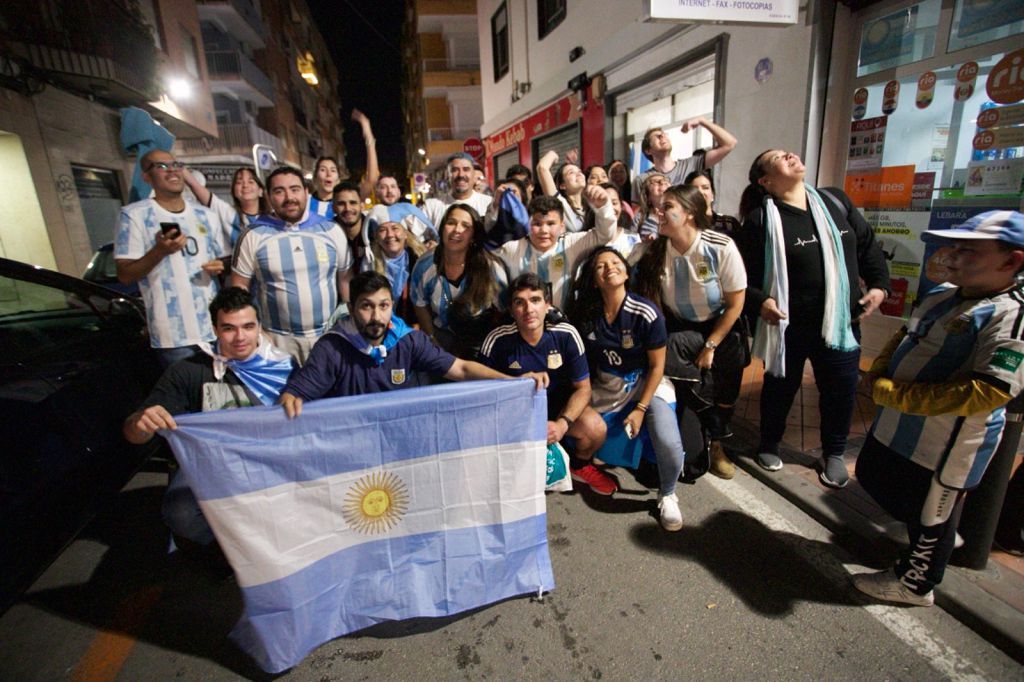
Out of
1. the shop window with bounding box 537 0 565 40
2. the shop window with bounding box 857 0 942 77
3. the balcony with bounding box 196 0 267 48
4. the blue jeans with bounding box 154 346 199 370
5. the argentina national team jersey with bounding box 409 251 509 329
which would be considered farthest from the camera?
the balcony with bounding box 196 0 267 48

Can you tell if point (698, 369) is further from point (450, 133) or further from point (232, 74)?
point (450, 133)

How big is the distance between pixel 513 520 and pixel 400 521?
531 mm

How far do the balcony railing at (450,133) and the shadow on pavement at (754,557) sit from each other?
98.5 feet

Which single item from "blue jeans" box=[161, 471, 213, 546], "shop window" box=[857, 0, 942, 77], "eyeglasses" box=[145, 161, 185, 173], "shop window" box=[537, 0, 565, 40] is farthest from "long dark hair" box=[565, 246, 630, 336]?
"shop window" box=[537, 0, 565, 40]

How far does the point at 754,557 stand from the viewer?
2.56m

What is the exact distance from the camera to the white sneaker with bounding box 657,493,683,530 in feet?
9.26

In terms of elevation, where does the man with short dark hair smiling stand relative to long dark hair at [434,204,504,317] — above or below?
below

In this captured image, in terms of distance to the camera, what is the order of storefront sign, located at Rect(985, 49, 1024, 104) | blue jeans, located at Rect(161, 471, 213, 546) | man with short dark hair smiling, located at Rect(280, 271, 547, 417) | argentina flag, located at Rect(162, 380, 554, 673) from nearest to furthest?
argentina flag, located at Rect(162, 380, 554, 673) → blue jeans, located at Rect(161, 471, 213, 546) → man with short dark hair smiling, located at Rect(280, 271, 547, 417) → storefront sign, located at Rect(985, 49, 1024, 104)

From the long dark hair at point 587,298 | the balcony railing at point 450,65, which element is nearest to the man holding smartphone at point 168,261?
the long dark hair at point 587,298

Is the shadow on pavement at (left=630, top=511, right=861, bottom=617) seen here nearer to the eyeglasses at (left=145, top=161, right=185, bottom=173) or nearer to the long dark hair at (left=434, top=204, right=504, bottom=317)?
the long dark hair at (left=434, top=204, right=504, bottom=317)

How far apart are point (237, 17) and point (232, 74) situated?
3021 millimetres

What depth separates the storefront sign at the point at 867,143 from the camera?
4680mm

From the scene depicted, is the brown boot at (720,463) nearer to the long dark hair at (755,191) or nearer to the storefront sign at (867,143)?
the long dark hair at (755,191)

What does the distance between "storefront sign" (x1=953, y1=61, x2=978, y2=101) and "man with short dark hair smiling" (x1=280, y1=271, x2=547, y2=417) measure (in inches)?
177
